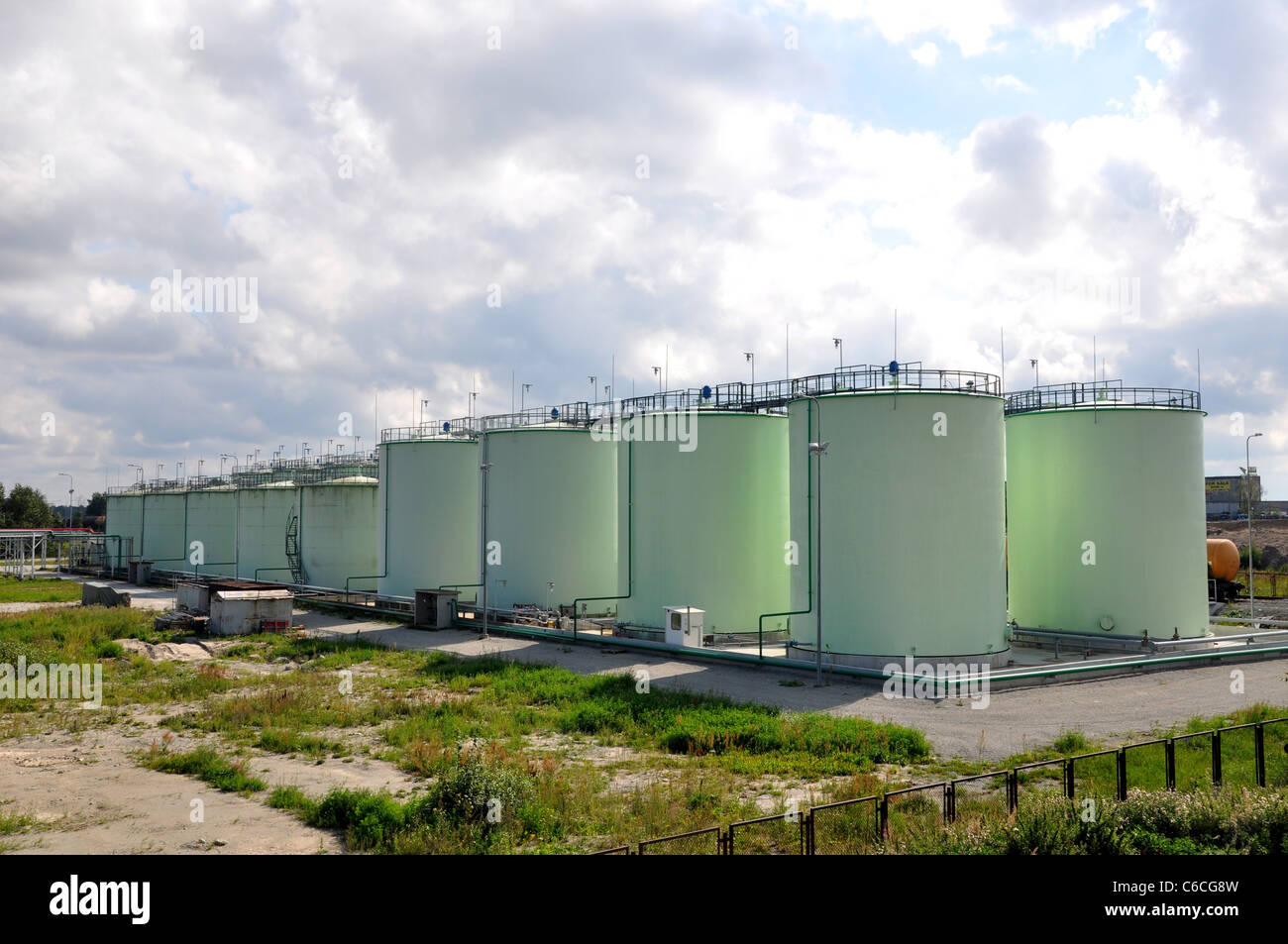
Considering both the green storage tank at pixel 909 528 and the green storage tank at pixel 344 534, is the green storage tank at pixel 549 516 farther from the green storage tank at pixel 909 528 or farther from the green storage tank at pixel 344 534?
the green storage tank at pixel 344 534

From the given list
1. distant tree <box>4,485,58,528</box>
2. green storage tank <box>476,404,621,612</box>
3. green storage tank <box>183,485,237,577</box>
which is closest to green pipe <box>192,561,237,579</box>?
green storage tank <box>183,485,237,577</box>

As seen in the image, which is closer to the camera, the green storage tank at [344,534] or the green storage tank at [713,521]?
the green storage tank at [713,521]

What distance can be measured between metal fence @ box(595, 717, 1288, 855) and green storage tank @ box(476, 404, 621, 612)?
2619 cm

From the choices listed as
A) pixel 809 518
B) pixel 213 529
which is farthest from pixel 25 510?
pixel 809 518

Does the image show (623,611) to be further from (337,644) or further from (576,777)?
(576,777)

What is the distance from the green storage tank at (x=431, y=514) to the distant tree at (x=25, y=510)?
110 metres

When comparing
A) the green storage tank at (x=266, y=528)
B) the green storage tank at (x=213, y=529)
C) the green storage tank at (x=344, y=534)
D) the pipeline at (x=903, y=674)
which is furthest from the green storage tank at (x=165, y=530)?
the pipeline at (x=903, y=674)

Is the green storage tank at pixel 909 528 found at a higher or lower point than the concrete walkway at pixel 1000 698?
higher

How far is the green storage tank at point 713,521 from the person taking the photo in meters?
33.2

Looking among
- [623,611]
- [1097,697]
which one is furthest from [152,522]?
[1097,697]

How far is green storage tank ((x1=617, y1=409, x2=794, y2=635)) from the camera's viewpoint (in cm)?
3316

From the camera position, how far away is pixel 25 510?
129875 mm

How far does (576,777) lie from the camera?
16.4m
